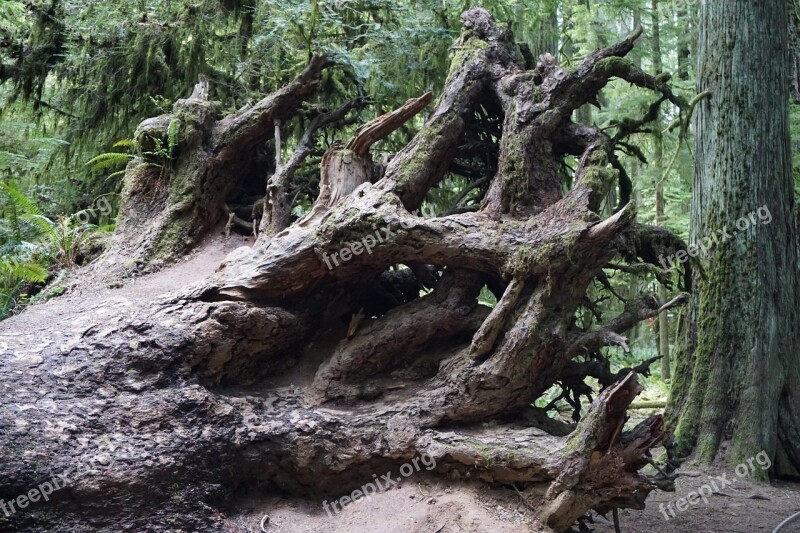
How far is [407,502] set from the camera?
4.80m

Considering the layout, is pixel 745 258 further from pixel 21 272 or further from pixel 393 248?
pixel 21 272

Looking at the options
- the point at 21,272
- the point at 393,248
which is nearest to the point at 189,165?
the point at 21,272

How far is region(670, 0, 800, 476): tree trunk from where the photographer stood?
673cm

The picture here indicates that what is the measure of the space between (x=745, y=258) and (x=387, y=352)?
4238 mm

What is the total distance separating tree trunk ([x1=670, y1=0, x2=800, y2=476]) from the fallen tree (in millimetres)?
1447

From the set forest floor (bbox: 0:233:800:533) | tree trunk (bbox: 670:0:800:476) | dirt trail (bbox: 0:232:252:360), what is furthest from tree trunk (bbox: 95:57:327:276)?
tree trunk (bbox: 670:0:800:476)

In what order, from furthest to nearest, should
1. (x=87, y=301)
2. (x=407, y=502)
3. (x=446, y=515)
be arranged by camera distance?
1. (x=87, y=301)
2. (x=407, y=502)
3. (x=446, y=515)

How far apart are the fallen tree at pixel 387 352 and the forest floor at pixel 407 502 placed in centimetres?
16

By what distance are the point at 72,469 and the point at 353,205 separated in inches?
114

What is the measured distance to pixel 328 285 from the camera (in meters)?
5.66

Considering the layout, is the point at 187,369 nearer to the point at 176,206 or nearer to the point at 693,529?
the point at 176,206

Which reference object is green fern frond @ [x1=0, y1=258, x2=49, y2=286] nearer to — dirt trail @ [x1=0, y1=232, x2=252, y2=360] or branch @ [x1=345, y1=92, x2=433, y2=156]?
dirt trail @ [x1=0, y1=232, x2=252, y2=360]

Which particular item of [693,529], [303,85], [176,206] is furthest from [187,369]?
[693,529]

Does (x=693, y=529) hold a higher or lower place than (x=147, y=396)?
lower
